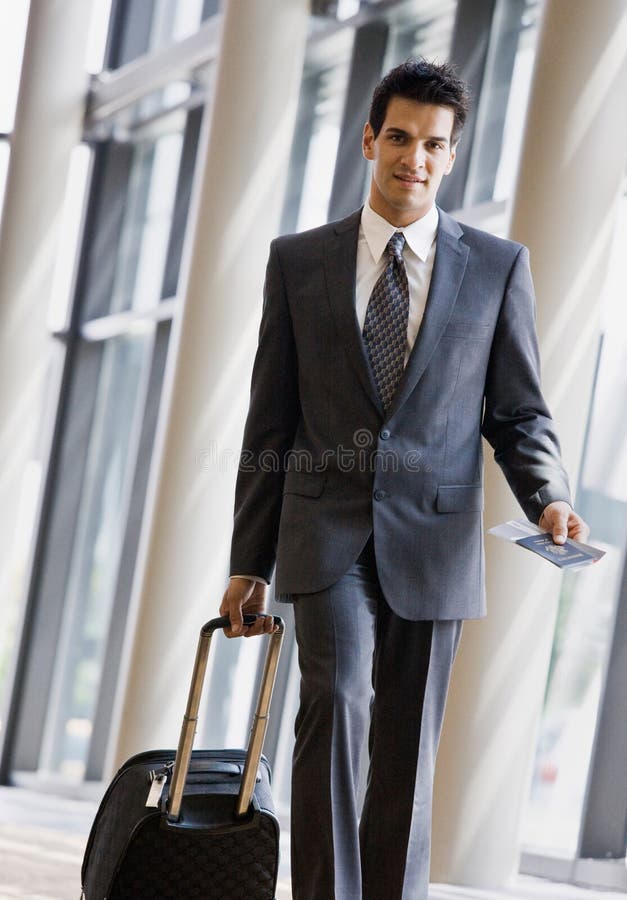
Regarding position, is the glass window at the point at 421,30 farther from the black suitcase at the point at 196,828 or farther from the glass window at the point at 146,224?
the black suitcase at the point at 196,828

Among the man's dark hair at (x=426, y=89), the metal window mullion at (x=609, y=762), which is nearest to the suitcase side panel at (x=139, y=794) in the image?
the man's dark hair at (x=426, y=89)

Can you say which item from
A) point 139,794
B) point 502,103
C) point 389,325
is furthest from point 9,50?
point 139,794

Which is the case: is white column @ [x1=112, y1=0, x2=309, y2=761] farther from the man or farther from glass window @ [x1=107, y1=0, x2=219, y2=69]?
the man

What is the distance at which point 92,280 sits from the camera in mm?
8062

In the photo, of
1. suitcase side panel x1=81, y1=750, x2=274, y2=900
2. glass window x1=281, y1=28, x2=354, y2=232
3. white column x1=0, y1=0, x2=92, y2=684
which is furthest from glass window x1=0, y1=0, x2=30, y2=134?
suitcase side panel x1=81, y1=750, x2=274, y2=900

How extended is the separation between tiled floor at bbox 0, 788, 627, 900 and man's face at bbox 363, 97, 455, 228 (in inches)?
82.4

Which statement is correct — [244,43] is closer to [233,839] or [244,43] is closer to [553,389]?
[553,389]

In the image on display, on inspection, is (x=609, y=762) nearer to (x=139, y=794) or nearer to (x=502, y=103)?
(x=139, y=794)

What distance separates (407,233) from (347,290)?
0.16 metres

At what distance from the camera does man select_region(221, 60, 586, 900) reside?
2.12 m

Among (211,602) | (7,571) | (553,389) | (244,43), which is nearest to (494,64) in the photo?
(244,43)

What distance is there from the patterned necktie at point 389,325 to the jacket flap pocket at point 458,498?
7.5 inches

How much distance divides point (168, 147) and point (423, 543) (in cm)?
612

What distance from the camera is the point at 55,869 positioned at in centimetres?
387
